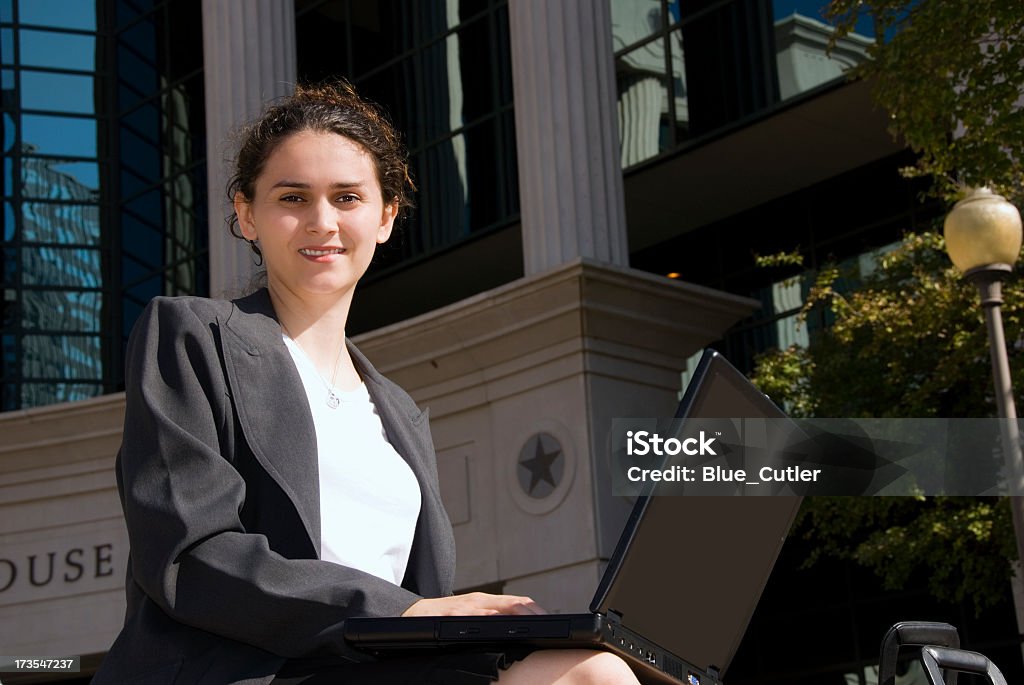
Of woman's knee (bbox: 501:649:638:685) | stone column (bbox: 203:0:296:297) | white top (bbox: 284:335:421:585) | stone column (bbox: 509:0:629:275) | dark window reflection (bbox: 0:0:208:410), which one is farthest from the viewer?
dark window reflection (bbox: 0:0:208:410)

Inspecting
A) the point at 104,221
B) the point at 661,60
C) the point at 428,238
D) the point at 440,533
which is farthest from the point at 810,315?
the point at 440,533

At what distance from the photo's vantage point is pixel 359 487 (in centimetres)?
263

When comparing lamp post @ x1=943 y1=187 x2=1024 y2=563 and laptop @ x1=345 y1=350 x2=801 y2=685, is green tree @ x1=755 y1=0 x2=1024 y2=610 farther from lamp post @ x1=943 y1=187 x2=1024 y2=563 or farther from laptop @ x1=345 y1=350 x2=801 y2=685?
laptop @ x1=345 y1=350 x2=801 y2=685

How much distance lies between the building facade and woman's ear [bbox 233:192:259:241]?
723cm

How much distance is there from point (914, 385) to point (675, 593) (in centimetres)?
1228

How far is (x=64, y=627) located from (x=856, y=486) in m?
10.1

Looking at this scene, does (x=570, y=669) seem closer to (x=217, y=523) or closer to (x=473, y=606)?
(x=473, y=606)

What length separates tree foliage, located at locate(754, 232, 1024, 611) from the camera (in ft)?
42.0

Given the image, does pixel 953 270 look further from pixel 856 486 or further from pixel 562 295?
pixel 562 295

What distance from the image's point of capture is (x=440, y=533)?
2793 millimetres

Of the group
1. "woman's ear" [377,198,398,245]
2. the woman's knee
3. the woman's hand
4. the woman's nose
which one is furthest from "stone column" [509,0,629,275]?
the woman's knee

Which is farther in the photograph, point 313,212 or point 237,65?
point 237,65

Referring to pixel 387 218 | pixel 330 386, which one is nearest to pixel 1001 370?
pixel 387 218

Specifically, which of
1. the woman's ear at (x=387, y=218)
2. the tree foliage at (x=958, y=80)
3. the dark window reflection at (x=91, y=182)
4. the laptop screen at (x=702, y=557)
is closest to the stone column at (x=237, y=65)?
the dark window reflection at (x=91, y=182)
